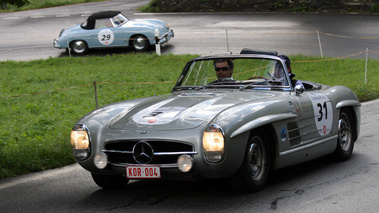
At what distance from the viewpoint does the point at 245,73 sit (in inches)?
308

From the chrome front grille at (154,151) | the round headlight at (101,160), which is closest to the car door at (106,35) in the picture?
the round headlight at (101,160)

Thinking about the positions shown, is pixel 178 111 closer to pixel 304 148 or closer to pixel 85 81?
pixel 304 148

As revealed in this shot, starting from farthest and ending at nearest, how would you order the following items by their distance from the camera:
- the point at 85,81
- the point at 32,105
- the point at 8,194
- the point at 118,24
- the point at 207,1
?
the point at 207,1 < the point at 118,24 < the point at 85,81 < the point at 32,105 < the point at 8,194

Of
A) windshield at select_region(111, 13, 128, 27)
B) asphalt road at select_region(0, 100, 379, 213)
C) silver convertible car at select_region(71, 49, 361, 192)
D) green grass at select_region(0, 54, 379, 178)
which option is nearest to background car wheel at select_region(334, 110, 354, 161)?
silver convertible car at select_region(71, 49, 361, 192)

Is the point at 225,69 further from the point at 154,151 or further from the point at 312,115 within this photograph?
the point at 154,151

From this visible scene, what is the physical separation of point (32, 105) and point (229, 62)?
646cm

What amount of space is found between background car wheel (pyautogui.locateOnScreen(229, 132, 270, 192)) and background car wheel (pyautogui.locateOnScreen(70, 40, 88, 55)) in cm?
1638

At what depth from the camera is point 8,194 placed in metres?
6.77

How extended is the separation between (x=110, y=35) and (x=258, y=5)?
10031 mm

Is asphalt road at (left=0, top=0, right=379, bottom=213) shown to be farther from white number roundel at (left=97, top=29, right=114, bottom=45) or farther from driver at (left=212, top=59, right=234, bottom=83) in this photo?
white number roundel at (left=97, top=29, right=114, bottom=45)

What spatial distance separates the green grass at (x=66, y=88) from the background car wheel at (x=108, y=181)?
1.70 metres

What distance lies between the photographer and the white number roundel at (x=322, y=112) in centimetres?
719

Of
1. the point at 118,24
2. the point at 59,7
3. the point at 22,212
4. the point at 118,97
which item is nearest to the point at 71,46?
the point at 118,24

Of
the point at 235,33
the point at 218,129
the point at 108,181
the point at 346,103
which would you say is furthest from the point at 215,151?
the point at 235,33
